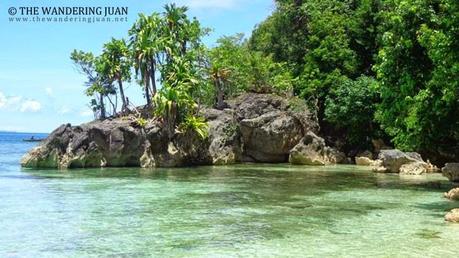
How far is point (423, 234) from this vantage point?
12.0 m

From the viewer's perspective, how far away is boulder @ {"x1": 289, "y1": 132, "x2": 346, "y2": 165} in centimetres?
3762

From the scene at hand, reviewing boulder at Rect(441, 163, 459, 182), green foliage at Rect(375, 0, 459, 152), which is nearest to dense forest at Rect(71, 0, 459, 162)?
boulder at Rect(441, 163, 459, 182)

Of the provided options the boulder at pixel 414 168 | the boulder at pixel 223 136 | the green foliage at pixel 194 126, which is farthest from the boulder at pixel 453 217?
the boulder at pixel 223 136

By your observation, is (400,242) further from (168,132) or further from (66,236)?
(168,132)

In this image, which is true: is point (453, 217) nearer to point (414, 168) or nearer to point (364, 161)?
point (414, 168)

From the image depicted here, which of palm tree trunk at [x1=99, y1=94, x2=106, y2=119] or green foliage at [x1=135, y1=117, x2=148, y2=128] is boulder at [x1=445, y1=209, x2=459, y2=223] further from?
palm tree trunk at [x1=99, y1=94, x2=106, y2=119]

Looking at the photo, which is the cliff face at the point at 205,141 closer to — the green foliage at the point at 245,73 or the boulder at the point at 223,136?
the boulder at the point at 223,136

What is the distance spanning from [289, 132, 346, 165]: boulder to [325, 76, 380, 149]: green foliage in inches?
102

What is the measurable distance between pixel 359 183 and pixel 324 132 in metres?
20.0

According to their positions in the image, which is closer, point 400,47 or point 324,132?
point 400,47

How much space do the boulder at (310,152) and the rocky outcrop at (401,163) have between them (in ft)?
23.5

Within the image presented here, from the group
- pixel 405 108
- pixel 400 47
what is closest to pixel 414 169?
pixel 405 108

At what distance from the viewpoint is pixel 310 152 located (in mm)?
37906

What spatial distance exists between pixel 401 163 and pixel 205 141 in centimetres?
1404
